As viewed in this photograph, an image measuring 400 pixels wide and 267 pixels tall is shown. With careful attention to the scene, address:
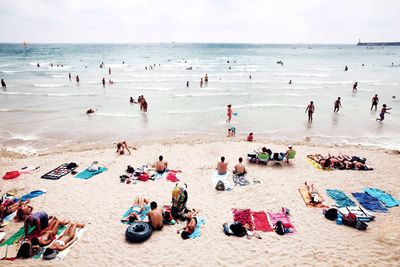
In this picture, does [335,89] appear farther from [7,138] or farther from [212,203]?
[7,138]

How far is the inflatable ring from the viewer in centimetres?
736

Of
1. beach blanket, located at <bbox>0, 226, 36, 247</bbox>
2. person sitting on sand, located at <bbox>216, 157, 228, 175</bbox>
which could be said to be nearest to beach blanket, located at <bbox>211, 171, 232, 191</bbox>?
person sitting on sand, located at <bbox>216, 157, 228, 175</bbox>

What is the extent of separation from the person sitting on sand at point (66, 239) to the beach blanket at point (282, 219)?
5.78 metres

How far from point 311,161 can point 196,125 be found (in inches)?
341

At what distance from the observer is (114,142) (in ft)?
53.3

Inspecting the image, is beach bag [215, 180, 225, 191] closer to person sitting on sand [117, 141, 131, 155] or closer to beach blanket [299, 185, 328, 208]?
beach blanket [299, 185, 328, 208]

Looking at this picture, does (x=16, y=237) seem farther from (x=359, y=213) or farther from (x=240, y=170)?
(x=359, y=213)

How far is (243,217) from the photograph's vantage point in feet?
28.1

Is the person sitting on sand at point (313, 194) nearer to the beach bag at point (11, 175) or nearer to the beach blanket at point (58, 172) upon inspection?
the beach blanket at point (58, 172)

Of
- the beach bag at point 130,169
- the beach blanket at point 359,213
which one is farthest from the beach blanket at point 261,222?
the beach bag at point 130,169

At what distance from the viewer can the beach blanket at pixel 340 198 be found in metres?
9.33

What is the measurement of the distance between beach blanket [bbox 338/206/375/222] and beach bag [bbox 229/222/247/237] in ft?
10.9

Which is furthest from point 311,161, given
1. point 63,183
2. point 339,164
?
point 63,183

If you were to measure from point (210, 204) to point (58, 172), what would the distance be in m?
6.87
